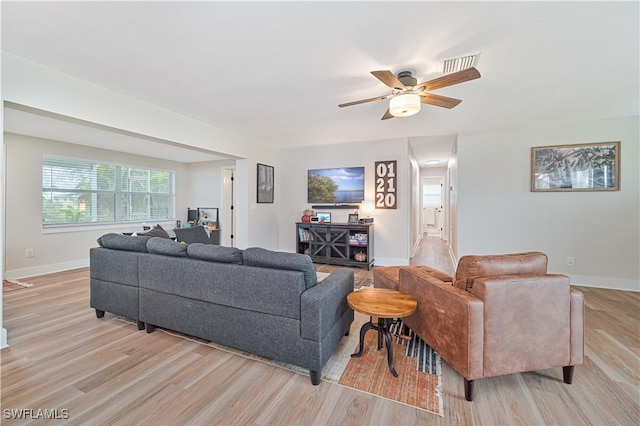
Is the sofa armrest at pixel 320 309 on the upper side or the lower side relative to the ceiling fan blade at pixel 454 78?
lower

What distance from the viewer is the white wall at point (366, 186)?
4785 millimetres

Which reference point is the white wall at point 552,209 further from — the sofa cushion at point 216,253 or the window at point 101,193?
the window at point 101,193

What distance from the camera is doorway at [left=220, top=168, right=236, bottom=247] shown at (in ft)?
21.6

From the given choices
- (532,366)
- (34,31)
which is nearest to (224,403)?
(532,366)

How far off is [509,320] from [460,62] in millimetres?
1931

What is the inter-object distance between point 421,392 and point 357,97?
2.68 m

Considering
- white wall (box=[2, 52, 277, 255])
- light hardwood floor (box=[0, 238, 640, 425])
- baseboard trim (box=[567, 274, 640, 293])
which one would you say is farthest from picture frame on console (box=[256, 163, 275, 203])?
baseboard trim (box=[567, 274, 640, 293])

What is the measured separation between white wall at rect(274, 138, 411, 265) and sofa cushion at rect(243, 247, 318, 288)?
10.7 ft

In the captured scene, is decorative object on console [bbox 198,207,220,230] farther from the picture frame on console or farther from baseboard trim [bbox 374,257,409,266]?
baseboard trim [bbox 374,257,409,266]

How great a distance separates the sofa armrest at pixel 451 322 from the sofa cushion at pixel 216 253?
1.39 m

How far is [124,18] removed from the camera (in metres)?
1.71

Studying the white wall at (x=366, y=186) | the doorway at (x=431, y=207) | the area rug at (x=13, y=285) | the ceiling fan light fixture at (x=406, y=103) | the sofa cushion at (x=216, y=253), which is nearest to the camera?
the sofa cushion at (x=216, y=253)

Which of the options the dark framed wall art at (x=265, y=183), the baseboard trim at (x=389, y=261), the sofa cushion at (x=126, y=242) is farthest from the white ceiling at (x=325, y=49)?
the baseboard trim at (x=389, y=261)

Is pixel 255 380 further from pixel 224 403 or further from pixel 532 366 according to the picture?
pixel 532 366
